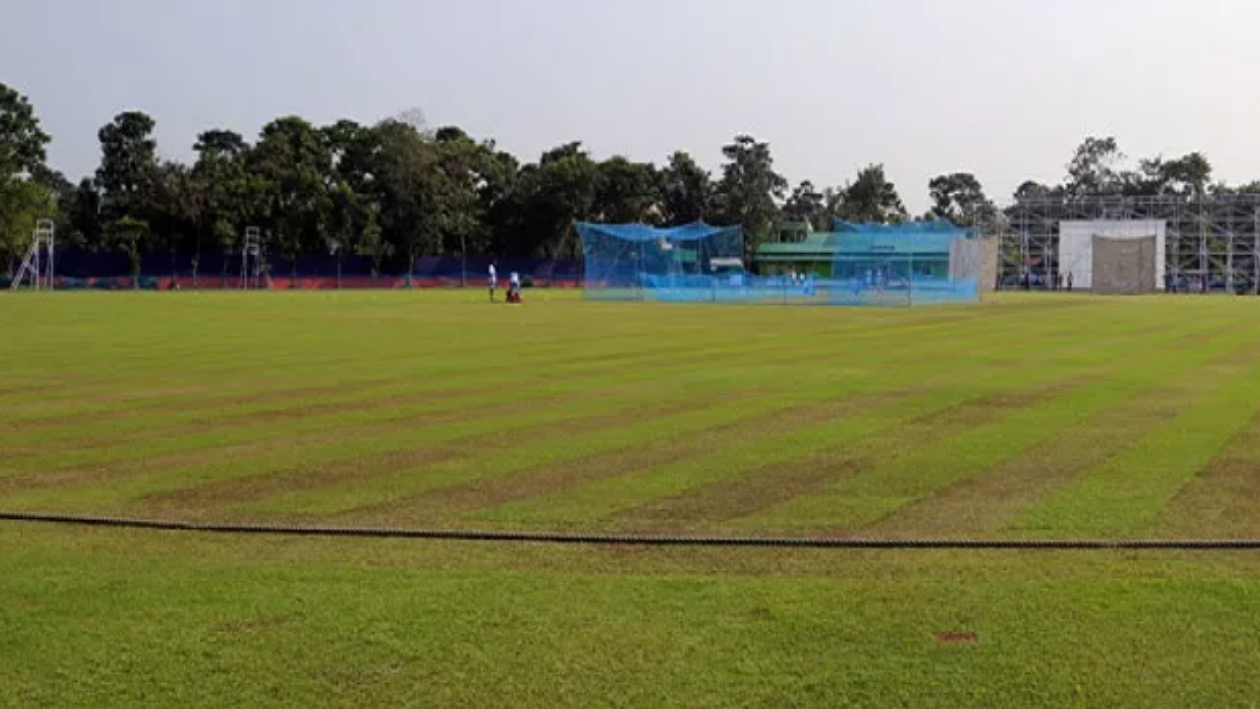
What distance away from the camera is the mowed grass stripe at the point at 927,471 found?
8461mm

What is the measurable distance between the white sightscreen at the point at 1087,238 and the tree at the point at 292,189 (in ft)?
178

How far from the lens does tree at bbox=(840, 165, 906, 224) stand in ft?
424

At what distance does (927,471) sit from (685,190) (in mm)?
103748

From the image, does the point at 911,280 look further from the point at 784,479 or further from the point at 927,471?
the point at 784,479

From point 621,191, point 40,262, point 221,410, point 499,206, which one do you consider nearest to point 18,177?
point 40,262

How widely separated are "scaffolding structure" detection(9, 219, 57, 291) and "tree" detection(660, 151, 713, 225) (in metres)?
50.4

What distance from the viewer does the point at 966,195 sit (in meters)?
156

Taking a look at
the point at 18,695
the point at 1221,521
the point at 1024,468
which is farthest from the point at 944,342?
the point at 18,695

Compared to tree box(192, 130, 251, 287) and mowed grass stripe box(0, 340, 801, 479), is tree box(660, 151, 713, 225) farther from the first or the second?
mowed grass stripe box(0, 340, 801, 479)

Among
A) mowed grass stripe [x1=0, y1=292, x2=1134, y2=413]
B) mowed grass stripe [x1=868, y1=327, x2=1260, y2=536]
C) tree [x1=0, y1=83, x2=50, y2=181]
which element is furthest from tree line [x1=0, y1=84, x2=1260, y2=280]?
mowed grass stripe [x1=868, y1=327, x2=1260, y2=536]

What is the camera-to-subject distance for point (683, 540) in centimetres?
773

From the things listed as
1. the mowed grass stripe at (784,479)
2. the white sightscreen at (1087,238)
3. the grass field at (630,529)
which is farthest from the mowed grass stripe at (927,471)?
the white sightscreen at (1087,238)

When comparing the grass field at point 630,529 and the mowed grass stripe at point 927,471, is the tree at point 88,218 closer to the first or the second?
the grass field at point 630,529

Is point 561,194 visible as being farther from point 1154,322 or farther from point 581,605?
point 581,605
